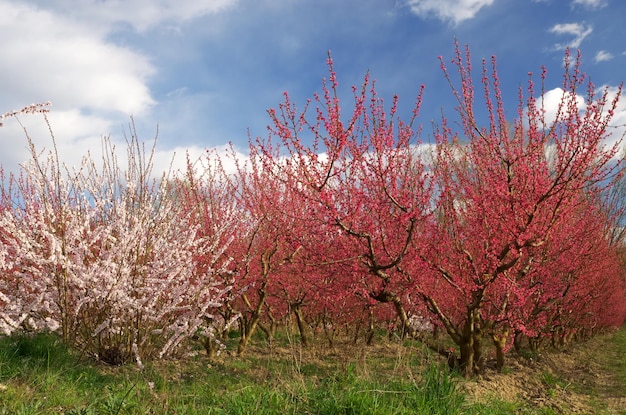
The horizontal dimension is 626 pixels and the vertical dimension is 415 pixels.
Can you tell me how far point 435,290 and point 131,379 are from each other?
467 cm

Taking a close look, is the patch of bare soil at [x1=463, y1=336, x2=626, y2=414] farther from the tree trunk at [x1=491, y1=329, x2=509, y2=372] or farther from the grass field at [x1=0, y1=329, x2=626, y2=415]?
the tree trunk at [x1=491, y1=329, x2=509, y2=372]

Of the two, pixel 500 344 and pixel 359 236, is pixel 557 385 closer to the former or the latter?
pixel 500 344

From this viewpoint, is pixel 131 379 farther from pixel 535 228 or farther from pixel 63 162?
pixel 535 228

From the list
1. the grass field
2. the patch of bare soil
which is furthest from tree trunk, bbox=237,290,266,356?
the patch of bare soil

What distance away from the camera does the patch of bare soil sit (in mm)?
7008

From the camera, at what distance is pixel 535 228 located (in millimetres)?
6895

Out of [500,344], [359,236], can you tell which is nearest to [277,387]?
[359,236]

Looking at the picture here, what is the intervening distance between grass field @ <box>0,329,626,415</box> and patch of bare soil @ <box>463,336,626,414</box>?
0.10ft

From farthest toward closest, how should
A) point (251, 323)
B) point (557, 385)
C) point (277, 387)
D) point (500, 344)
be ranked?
1. point (251, 323)
2. point (557, 385)
3. point (500, 344)
4. point (277, 387)

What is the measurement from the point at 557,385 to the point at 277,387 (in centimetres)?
589

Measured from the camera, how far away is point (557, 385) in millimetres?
8539

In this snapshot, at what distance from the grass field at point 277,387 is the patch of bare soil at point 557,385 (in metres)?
0.03

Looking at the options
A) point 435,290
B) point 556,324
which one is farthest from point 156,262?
point 556,324

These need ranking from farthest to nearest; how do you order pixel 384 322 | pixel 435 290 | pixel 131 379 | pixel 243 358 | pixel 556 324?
pixel 556 324
pixel 384 322
pixel 243 358
pixel 435 290
pixel 131 379
